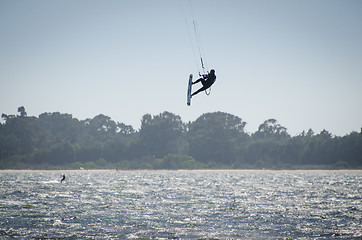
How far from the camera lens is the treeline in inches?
5694

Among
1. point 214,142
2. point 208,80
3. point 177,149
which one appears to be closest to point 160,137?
point 177,149

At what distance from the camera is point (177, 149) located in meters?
161

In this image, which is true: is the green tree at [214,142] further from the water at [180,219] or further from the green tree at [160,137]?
the water at [180,219]

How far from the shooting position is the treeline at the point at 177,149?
145 meters

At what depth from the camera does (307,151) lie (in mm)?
145750

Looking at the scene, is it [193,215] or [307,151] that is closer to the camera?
[193,215]

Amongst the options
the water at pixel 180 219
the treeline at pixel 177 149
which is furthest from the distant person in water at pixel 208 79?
the treeline at pixel 177 149

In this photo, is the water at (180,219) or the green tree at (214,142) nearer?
the water at (180,219)

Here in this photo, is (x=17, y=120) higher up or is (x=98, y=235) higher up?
(x=17, y=120)

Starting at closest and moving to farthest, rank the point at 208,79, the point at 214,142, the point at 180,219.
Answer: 1. the point at 208,79
2. the point at 180,219
3. the point at 214,142

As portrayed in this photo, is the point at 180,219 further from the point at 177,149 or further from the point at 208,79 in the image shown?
the point at 177,149

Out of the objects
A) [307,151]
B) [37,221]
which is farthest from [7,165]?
[37,221]

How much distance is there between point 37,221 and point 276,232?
14.7m

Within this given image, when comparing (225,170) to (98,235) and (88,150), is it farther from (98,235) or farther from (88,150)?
(98,235)
